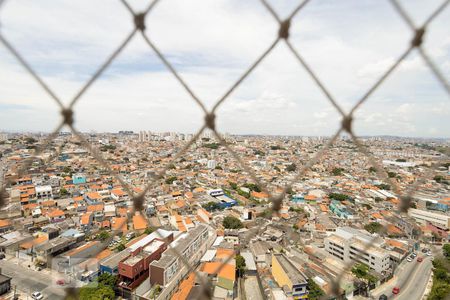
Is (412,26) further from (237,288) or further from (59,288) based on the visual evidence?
(59,288)

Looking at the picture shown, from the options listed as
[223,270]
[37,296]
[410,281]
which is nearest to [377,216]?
[410,281]

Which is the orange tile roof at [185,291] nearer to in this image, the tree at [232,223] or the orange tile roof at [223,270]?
the orange tile roof at [223,270]

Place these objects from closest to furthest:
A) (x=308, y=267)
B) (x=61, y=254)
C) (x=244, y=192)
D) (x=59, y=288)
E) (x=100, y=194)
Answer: (x=59, y=288) → (x=308, y=267) → (x=61, y=254) → (x=100, y=194) → (x=244, y=192)

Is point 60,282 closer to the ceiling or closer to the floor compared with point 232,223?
closer to the floor

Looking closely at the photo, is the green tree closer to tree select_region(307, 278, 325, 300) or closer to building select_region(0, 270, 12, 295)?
building select_region(0, 270, 12, 295)

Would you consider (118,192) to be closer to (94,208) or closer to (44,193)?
(94,208)

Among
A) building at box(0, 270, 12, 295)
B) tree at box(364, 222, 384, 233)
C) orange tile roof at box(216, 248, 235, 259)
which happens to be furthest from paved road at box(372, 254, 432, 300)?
building at box(0, 270, 12, 295)

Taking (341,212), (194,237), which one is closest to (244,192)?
(341,212)
